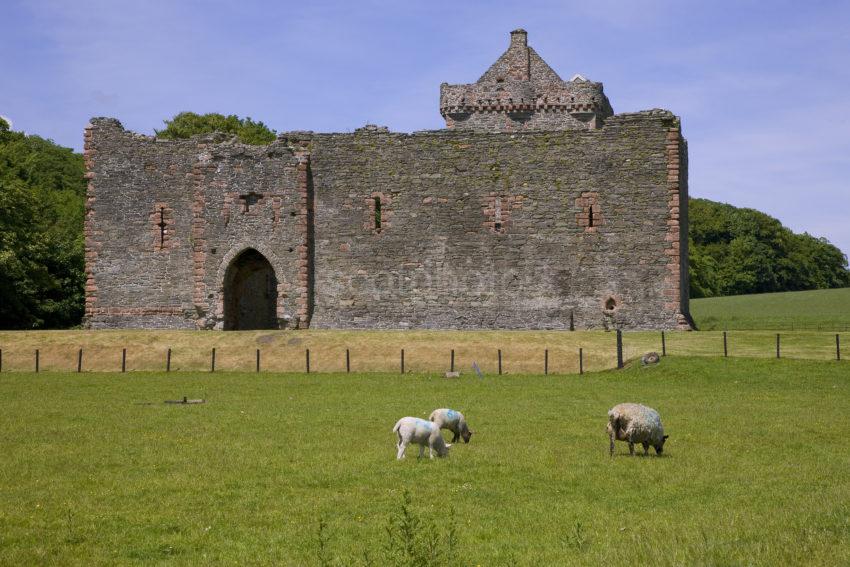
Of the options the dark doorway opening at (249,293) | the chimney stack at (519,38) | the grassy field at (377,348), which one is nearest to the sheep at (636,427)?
the grassy field at (377,348)

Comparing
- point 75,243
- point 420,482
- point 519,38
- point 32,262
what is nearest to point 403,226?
point 519,38

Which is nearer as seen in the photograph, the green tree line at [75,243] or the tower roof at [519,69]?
the green tree line at [75,243]

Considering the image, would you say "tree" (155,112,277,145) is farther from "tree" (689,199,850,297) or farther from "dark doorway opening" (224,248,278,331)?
"tree" (689,199,850,297)

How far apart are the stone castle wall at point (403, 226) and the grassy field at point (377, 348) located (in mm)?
1873

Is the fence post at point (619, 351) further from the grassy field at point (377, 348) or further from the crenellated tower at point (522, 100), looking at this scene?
the crenellated tower at point (522, 100)

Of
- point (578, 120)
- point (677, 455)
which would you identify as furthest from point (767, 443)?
point (578, 120)

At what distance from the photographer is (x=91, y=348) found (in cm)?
3762

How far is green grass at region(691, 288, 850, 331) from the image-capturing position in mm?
59219

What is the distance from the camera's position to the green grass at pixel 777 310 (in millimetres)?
59219

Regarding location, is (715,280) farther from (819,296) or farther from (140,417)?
(140,417)

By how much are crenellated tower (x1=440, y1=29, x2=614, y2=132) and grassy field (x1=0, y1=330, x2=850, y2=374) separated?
1939cm

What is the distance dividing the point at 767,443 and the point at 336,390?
13097 millimetres

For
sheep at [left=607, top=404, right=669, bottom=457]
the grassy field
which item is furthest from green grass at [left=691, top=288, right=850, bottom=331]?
sheep at [left=607, top=404, right=669, bottom=457]

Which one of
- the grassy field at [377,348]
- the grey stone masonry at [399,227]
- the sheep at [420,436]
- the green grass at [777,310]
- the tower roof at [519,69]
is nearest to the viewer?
the sheep at [420,436]
